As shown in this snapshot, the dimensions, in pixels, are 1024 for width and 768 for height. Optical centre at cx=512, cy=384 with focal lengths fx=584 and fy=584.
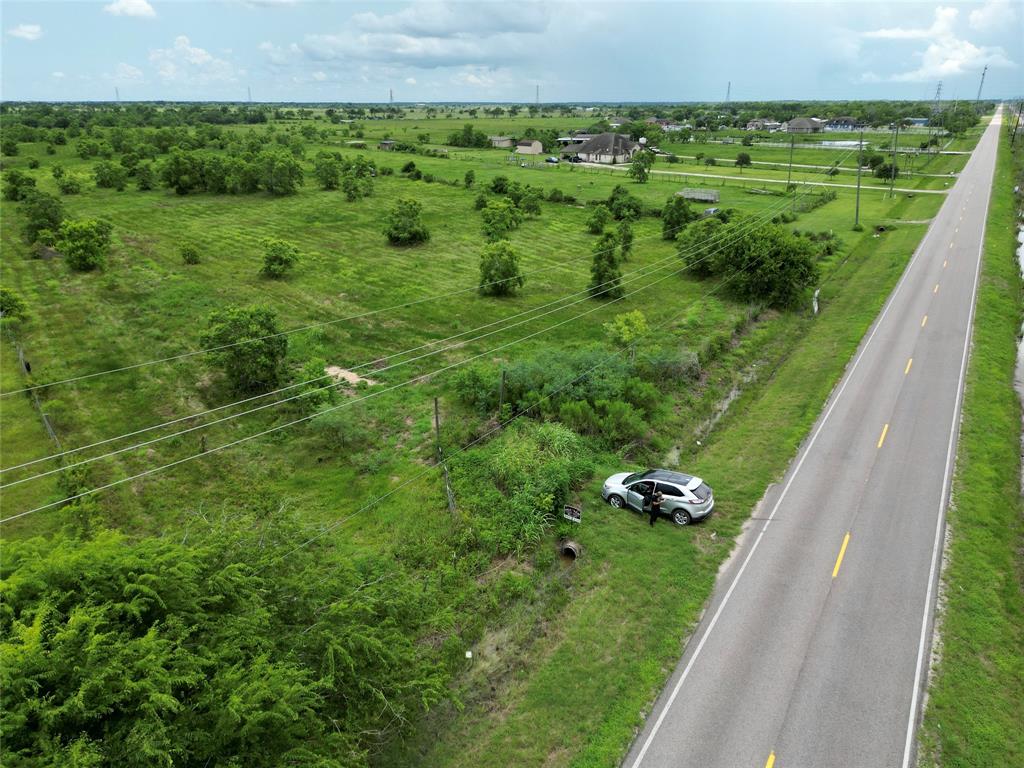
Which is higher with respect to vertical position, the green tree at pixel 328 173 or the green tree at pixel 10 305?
the green tree at pixel 328 173

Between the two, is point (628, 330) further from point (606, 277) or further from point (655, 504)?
point (655, 504)

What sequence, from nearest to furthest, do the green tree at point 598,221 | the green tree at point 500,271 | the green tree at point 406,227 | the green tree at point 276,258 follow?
1. the green tree at point 500,271
2. the green tree at point 276,258
3. the green tree at point 406,227
4. the green tree at point 598,221

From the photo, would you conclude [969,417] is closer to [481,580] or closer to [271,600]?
[481,580]

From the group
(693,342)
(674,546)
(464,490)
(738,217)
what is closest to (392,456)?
(464,490)

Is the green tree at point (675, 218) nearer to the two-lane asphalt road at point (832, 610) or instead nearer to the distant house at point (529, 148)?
the two-lane asphalt road at point (832, 610)

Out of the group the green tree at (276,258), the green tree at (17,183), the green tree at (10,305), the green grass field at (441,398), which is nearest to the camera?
the green grass field at (441,398)

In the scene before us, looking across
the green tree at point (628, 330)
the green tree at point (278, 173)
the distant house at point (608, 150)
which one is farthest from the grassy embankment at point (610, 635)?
the distant house at point (608, 150)

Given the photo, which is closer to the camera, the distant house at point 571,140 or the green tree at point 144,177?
the green tree at point 144,177
